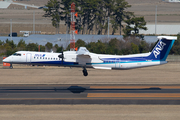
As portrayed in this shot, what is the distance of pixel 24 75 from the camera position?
172ft

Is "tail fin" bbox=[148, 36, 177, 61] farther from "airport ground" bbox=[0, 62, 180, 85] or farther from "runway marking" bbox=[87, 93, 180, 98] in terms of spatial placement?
"airport ground" bbox=[0, 62, 180, 85]

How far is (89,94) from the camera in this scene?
3534 centimetres

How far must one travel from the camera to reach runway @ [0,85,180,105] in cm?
3186

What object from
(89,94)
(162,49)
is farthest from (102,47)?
(89,94)

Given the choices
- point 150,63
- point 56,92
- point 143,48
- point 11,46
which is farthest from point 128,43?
point 56,92

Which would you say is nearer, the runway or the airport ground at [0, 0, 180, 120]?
the airport ground at [0, 0, 180, 120]

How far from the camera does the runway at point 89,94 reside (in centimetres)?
3186
